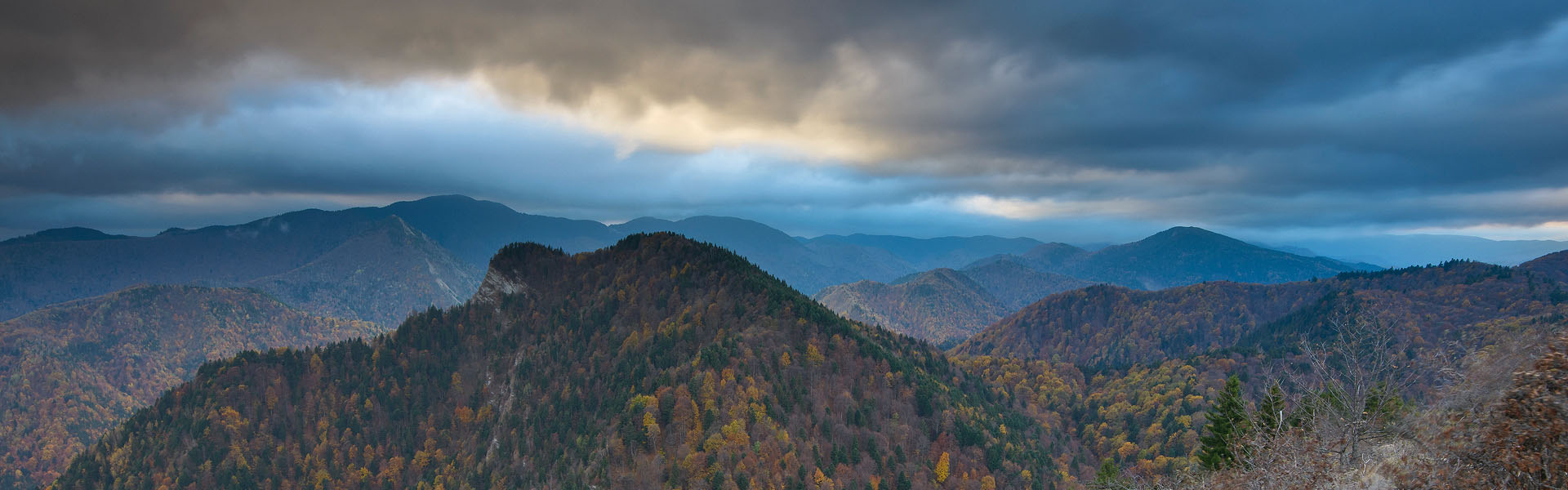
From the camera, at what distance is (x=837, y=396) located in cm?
18025

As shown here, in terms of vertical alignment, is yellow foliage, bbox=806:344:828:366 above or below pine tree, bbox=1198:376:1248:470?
below

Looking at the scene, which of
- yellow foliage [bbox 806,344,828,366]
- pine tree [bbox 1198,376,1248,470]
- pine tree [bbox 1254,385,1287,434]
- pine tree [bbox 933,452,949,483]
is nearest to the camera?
pine tree [bbox 1254,385,1287,434]

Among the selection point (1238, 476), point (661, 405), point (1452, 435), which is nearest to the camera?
point (1452, 435)

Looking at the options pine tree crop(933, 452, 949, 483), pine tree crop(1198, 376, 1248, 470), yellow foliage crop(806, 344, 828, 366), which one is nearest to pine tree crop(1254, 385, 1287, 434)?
pine tree crop(1198, 376, 1248, 470)

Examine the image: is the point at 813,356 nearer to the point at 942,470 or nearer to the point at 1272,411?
the point at 942,470

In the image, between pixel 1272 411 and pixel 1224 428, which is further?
pixel 1224 428

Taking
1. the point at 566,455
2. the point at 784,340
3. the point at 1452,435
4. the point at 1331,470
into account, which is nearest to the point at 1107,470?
the point at 1331,470

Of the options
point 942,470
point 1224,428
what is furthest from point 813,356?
point 1224,428

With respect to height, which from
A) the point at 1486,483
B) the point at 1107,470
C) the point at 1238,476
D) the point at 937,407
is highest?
the point at 1486,483

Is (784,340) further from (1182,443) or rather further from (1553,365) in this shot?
(1553,365)

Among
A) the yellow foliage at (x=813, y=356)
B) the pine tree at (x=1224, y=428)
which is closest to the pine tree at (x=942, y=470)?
the yellow foliage at (x=813, y=356)

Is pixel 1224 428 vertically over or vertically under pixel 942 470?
over

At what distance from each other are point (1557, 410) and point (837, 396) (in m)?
163

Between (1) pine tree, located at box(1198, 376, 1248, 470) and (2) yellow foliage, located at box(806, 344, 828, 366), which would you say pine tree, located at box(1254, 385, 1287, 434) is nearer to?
(1) pine tree, located at box(1198, 376, 1248, 470)
